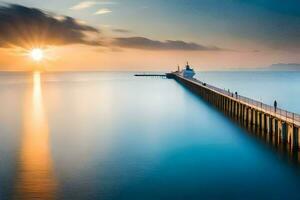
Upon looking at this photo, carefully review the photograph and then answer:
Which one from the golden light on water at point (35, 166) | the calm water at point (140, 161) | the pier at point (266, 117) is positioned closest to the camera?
the golden light on water at point (35, 166)

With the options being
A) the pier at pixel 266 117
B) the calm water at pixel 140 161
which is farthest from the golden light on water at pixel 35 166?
the pier at pixel 266 117

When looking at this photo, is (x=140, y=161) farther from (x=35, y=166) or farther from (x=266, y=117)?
(x=266, y=117)

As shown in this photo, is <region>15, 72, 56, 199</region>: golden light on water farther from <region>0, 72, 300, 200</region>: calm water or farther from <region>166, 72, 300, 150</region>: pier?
<region>166, 72, 300, 150</region>: pier

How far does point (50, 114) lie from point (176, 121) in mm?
23243

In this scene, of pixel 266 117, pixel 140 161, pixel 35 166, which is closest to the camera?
pixel 35 166

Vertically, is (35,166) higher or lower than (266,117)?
lower

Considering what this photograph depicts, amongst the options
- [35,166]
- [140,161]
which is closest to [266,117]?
[140,161]

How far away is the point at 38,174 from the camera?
98.8ft

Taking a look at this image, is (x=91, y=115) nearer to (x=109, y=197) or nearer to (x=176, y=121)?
(x=176, y=121)

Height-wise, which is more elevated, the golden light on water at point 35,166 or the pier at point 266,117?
the pier at point 266,117

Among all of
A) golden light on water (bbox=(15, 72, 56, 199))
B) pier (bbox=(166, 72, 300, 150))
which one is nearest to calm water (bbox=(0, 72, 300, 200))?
golden light on water (bbox=(15, 72, 56, 199))

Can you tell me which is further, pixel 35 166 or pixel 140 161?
pixel 140 161

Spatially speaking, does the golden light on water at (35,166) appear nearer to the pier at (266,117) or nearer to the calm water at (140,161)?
the calm water at (140,161)

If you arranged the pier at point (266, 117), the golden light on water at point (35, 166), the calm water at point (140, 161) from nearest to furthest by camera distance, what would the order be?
the golden light on water at point (35, 166)
the calm water at point (140, 161)
the pier at point (266, 117)
